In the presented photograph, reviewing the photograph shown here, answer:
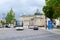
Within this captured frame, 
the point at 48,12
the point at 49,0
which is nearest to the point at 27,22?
the point at 48,12

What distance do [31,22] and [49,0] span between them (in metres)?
105

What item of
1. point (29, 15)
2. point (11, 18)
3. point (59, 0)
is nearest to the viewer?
point (59, 0)

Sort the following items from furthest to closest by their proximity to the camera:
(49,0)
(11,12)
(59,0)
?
1. (11,12)
2. (49,0)
3. (59,0)

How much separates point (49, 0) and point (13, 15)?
10588 centimetres

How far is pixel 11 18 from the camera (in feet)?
515

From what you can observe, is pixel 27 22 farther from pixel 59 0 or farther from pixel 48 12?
pixel 59 0

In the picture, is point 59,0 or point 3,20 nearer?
point 59,0

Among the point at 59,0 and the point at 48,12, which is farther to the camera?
the point at 48,12

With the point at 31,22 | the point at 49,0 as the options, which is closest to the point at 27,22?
the point at 31,22

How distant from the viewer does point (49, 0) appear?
55.4 meters

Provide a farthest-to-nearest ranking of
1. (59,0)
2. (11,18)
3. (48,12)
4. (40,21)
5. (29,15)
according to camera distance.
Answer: (29,15)
(11,18)
(40,21)
(48,12)
(59,0)

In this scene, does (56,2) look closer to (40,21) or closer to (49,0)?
(49,0)

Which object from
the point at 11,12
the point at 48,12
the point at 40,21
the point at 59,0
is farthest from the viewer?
the point at 11,12

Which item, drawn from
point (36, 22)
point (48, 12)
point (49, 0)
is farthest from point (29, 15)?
point (49, 0)
